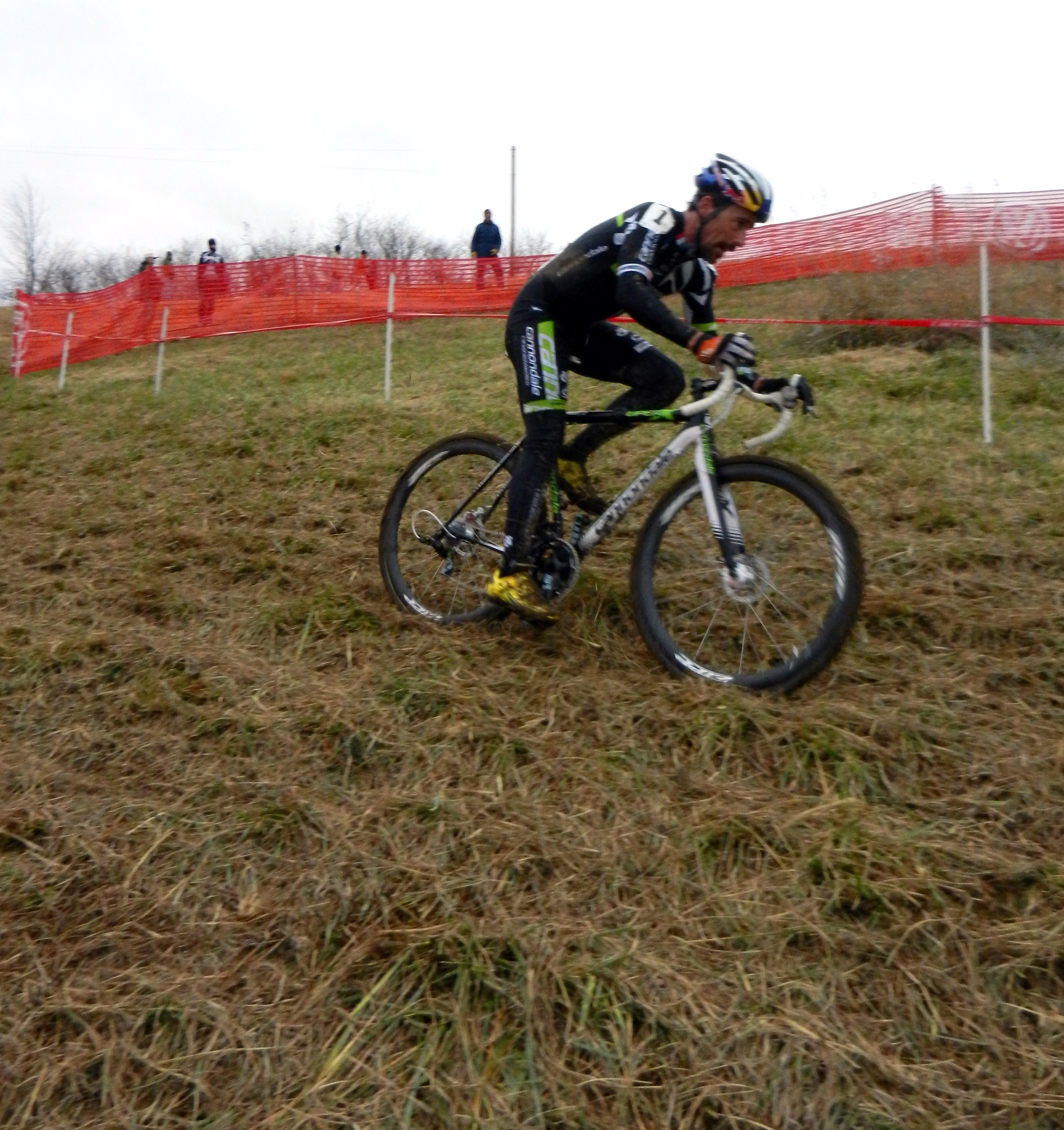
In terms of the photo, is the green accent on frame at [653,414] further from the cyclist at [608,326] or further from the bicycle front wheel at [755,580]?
the bicycle front wheel at [755,580]

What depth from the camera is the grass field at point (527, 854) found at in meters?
2.36

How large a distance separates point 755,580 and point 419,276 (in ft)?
47.9

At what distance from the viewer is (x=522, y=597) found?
13.6 ft

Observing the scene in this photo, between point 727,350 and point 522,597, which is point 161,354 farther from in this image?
point 727,350

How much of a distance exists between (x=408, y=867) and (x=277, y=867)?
41cm

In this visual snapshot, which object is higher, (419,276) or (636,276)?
(419,276)

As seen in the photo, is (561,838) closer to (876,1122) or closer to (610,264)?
Result: (876,1122)

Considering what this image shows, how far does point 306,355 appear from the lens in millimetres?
15398

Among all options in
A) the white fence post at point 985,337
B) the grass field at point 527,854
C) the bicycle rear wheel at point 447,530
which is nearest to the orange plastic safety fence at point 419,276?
the white fence post at point 985,337

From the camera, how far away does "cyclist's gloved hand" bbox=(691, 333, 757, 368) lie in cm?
368

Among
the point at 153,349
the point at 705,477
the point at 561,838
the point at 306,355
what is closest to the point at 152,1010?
the point at 561,838

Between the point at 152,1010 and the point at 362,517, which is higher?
the point at 362,517

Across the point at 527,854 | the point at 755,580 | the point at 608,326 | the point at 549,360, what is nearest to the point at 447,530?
the point at 549,360

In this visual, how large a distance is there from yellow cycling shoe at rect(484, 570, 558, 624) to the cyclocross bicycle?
88mm
